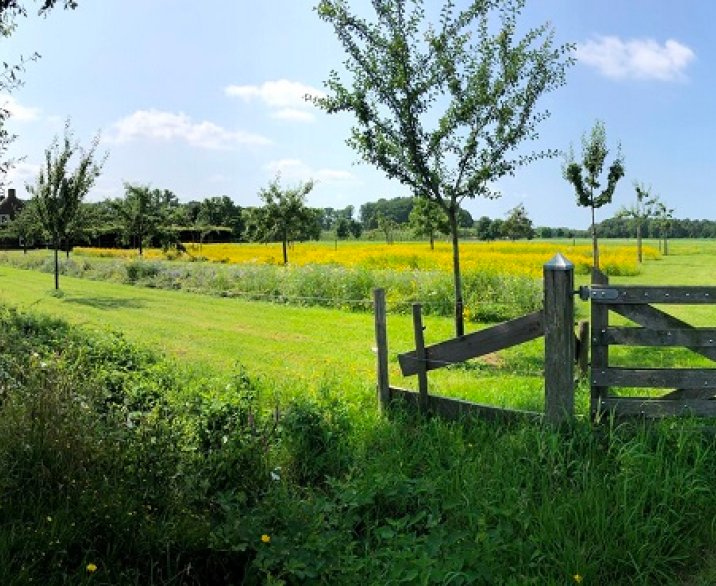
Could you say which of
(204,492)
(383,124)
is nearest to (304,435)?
(204,492)

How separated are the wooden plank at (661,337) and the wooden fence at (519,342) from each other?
13.1 inches

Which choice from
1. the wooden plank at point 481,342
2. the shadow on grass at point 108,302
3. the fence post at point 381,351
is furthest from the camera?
the shadow on grass at point 108,302

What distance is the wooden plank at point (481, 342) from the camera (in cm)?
603

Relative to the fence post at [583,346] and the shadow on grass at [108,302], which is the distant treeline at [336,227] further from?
the fence post at [583,346]

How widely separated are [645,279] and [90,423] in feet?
96.5

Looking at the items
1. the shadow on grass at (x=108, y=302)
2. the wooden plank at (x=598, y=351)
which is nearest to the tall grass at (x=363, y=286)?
the shadow on grass at (x=108, y=302)

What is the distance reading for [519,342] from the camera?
6.13 metres

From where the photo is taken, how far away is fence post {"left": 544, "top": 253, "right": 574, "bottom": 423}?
5.53m

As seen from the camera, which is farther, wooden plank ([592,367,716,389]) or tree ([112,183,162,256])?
tree ([112,183,162,256])

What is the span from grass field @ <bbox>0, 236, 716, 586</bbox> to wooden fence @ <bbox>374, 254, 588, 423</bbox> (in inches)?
8.7

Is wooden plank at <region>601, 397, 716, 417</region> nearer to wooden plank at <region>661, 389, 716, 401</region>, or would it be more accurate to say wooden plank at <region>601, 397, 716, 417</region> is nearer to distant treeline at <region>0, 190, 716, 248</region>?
wooden plank at <region>661, 389, 716, 401</region>

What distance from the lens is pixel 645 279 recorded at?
98.6 ft

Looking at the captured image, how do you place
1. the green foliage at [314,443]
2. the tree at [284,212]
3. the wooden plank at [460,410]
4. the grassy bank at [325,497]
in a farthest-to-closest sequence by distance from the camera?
the tree at [284,212] < the wooden plank at [460,410] < the green foliage at [314,443] < the grassy bank at [325,497]

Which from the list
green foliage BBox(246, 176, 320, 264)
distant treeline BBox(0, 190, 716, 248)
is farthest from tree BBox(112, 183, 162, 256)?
green foliage BBox(246, 176, 320, 264)
